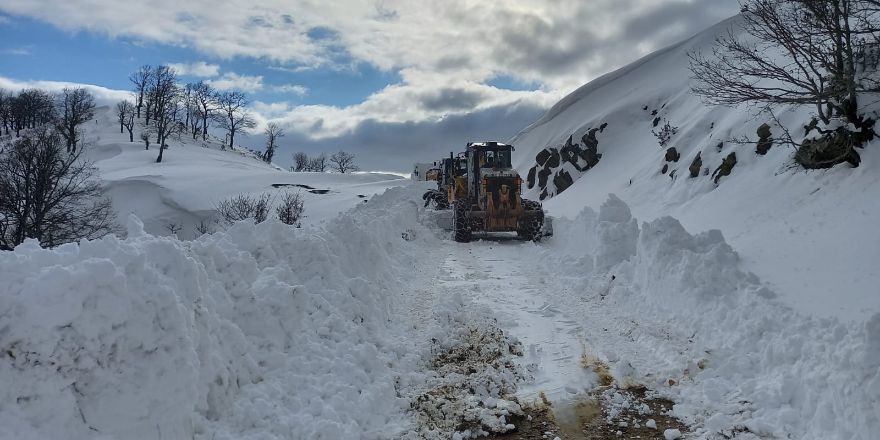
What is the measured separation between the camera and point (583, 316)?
8211 mm

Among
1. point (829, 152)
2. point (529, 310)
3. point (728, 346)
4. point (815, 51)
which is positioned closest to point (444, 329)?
point (529, 310)

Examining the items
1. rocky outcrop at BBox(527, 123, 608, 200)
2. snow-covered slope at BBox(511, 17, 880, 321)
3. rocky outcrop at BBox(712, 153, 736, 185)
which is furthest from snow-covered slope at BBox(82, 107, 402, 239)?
rocky outcrop at BBox(712, 153, 736, 185)

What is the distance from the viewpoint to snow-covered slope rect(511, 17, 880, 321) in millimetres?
7250

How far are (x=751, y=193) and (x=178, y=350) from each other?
12933 millimetres

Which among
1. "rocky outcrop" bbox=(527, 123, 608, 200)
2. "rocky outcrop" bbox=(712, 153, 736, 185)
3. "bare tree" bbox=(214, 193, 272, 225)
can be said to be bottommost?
"bare tree" bbox=(214, 193, 272, 225)

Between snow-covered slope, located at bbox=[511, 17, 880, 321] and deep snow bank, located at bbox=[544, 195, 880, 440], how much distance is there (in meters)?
0.71

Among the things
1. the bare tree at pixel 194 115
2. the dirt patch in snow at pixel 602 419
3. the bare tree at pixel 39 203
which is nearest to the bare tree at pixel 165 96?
the bare tree at pixel 194 115

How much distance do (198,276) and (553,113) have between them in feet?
165

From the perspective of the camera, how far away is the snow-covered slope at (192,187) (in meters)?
35.8

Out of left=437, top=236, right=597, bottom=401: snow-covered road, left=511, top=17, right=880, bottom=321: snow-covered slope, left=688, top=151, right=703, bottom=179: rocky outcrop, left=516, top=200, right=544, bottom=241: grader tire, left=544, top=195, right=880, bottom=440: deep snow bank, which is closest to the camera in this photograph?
left=544, top=195, right=880, bottom=440: deep snow bank

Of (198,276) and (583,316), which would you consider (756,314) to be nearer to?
(583,316)

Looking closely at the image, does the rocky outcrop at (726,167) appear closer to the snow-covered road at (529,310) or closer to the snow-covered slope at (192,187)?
the snow-covered road at (529,310)

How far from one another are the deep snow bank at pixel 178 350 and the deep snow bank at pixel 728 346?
9.48 ft

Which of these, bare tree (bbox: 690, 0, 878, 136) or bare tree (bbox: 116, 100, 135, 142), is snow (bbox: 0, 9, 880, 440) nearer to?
bare tree (bbox: 690, 0, 878, 136)
